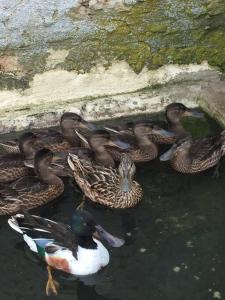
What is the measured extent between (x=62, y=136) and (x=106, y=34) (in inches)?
57.8

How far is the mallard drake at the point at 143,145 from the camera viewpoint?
25.0 ft

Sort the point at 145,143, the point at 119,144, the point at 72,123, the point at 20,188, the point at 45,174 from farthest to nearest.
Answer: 1. the point at 72,123
2. the point at 145,143
3. the point at 119,144
4. the point at 45,174
5. the point at 20,188

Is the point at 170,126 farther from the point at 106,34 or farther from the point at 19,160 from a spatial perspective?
the point at 19,160

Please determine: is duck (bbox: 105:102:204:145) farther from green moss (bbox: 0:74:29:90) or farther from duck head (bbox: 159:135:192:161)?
green moss (bbox: 0:74:29:90)

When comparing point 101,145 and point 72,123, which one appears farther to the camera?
point 72,123

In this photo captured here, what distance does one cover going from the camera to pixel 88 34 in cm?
808

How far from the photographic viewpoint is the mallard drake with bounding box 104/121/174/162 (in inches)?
300

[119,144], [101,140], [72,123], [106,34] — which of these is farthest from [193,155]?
[106,34]

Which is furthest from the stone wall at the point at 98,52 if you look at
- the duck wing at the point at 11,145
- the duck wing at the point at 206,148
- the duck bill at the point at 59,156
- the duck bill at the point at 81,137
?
the duck wing at the point at 206,148

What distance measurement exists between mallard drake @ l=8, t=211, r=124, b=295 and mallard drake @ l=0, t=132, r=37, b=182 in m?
1.24

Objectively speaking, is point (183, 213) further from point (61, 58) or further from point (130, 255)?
point (61, 58)

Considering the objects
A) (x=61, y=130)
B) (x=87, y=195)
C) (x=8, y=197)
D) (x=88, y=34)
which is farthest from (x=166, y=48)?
(x=8, y=197)

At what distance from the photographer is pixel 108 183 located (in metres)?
6.91

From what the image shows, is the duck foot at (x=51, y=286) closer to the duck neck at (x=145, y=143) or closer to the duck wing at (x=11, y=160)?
the duck wing at (x=11, y=160)
